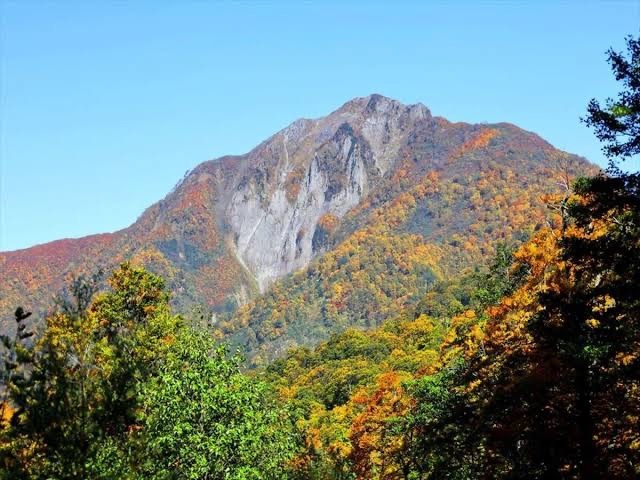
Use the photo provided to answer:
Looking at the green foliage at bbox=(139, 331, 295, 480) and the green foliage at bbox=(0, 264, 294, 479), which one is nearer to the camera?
the green foliage at bbox=(0, 264, 294, 479)

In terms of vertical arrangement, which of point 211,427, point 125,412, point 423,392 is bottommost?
point 423,392

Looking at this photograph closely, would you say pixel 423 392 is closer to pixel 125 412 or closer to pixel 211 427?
pixel 211 427

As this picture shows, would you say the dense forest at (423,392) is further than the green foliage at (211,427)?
No

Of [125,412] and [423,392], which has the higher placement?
[125,412]

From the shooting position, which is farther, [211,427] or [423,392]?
[423,392]

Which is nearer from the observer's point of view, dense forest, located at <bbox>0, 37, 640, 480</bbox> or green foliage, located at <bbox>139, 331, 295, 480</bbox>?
dense forest, located at <bbox>0, 37, 640, 480</bbox>

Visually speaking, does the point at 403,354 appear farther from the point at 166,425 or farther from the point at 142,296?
the point at 166,425

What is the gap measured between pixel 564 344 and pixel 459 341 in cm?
2537

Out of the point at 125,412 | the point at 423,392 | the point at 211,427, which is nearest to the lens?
the point at 125,412

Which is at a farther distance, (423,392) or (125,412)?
(423,392)

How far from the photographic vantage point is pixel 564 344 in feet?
77.2

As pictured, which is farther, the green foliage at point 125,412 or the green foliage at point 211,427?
the green foliage at point 211,427

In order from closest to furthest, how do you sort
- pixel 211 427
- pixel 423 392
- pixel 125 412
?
pixel 125 412
pixel 211 427
pixel 423 392

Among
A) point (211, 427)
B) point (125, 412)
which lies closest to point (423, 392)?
point (211, 427)
